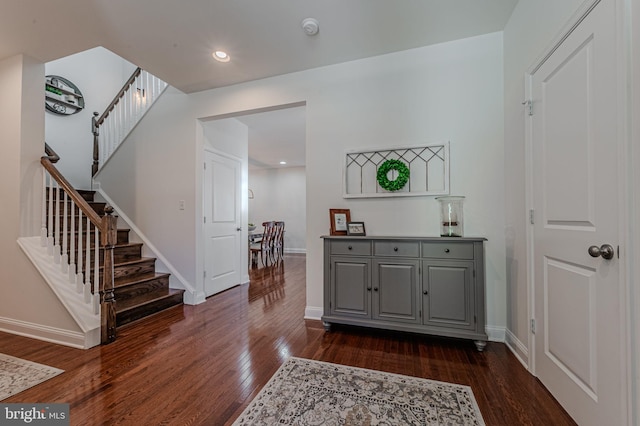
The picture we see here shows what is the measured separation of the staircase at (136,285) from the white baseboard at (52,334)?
346mm

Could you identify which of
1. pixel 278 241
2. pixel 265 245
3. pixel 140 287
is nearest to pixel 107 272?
pixel 140 287

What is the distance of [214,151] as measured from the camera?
3846mm

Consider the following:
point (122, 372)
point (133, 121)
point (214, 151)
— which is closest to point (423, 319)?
point (122, 372)

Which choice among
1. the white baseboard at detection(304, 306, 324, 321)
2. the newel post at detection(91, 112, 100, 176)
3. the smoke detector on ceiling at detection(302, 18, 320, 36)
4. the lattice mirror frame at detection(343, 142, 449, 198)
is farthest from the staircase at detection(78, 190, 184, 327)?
the smoke detector on ceiling at detection(302, 18, 320, 36)

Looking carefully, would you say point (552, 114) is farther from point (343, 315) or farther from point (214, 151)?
point (214, 151)

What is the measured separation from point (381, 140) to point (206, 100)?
90.8 inches

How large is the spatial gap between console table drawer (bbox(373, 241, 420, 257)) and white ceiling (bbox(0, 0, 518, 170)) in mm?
1876

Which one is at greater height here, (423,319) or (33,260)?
(33,260)

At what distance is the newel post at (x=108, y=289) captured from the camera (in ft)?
7.56

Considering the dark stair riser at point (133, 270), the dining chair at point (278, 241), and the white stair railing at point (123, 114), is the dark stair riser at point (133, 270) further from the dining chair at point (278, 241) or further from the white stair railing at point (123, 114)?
the dining chair at point (278, 241)

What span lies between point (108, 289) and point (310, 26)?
9.44 ft

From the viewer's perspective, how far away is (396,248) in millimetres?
2355

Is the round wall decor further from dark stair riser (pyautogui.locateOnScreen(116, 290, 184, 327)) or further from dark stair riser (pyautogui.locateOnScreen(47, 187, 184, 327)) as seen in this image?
dark stair riser (pyautogui.locateOnScreen(116, 290, 184, 327))

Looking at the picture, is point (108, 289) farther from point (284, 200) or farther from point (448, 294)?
point (284, 200)
